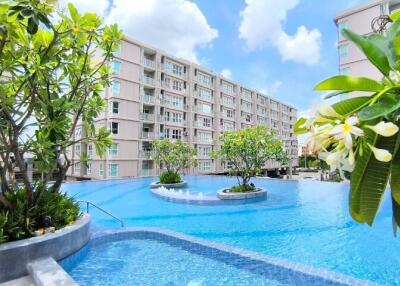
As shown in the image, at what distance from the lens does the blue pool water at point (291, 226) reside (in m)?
6.29

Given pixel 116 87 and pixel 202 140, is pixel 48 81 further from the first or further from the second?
pixel 202 140

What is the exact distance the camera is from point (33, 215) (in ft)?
19.3

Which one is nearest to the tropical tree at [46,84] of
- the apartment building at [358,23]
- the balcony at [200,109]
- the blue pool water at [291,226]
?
the blue pool water at [291,226]

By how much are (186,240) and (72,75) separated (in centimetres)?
450

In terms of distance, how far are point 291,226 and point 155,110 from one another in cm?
2556

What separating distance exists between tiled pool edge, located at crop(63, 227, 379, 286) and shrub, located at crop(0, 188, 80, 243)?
854mm

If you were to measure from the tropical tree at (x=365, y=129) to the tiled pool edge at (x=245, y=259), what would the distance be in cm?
439

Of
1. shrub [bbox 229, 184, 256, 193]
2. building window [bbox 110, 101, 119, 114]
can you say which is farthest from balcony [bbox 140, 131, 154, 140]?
shrub [bbox 229, 184, 256, 193]

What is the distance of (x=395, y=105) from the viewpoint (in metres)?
0.82

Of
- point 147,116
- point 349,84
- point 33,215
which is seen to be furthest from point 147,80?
point 349,84

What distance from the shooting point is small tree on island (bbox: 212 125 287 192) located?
14.2m

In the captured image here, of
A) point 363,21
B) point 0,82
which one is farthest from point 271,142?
point 363,21

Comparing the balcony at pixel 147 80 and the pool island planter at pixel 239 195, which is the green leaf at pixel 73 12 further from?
the balcony at pixel 147 80

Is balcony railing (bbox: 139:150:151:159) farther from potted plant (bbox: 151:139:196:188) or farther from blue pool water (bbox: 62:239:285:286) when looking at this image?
blue pool water (bbox: 62:239:285:286)
